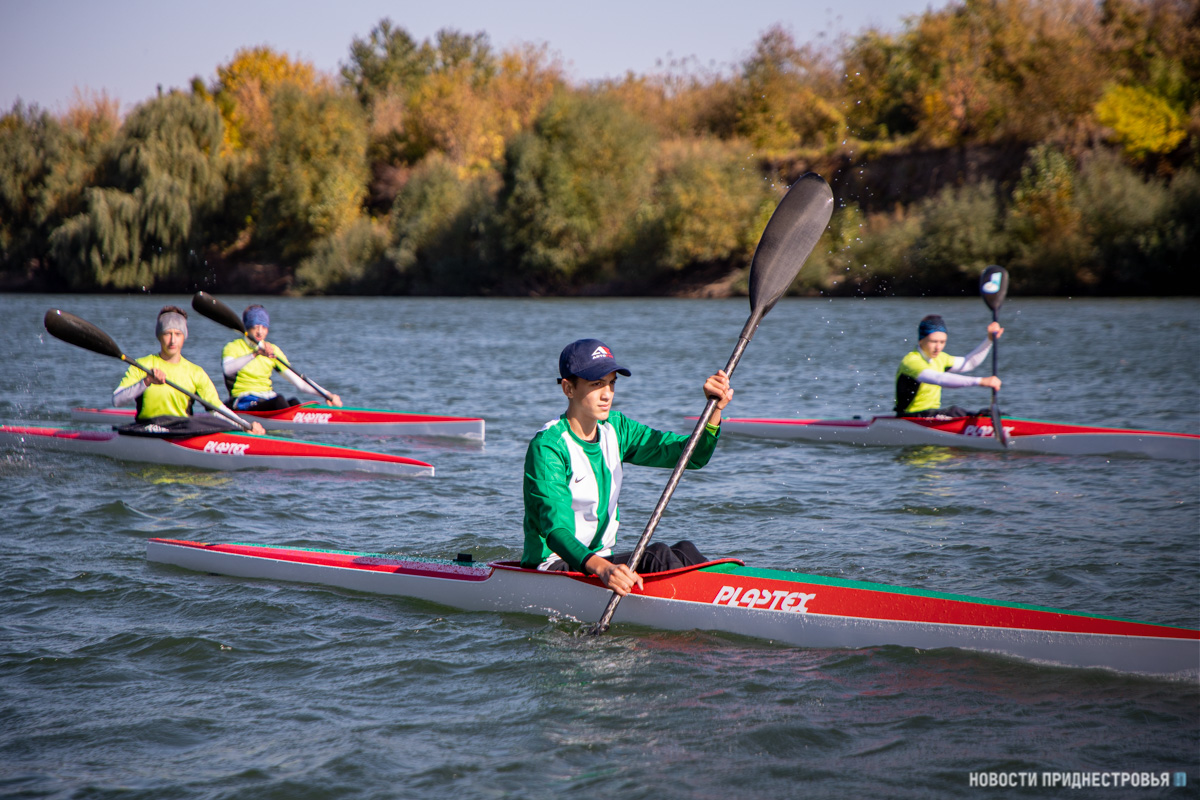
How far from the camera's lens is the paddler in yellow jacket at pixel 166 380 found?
9500 mm

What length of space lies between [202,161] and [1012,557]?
43.8m

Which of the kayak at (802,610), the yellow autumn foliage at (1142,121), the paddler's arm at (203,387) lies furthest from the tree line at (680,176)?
the kayak at (802,610)

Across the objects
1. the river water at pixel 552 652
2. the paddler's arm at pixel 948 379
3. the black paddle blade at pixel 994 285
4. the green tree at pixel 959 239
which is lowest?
the river water at pixel 552 652

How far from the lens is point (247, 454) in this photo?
993 cm

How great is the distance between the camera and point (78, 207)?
1668 inches

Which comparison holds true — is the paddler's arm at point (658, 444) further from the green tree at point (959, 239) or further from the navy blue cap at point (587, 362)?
the green tree at point (959, 239)

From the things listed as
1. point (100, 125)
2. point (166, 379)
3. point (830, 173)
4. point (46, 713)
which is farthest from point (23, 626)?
point (100, 125)

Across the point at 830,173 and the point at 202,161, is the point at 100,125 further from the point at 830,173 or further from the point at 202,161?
the point at 830,173

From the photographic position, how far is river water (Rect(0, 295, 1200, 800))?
13.2 feet

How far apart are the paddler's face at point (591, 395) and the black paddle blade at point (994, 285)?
24.8ft

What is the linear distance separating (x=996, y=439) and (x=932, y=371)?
0.97m

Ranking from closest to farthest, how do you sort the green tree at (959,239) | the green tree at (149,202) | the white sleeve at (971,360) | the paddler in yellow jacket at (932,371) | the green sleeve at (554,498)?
the green sleeve at (554,498) → the paddler in yellow jacket at (932,371) → the white sleeve at (971,360) → the green tree at (959,239) → the green tree at (149,202)

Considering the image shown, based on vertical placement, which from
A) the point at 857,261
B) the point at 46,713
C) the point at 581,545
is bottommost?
the point at 46,713

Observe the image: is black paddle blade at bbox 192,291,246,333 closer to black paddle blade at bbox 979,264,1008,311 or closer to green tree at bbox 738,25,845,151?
black paddle blade at bbox 979,264,1008,311
